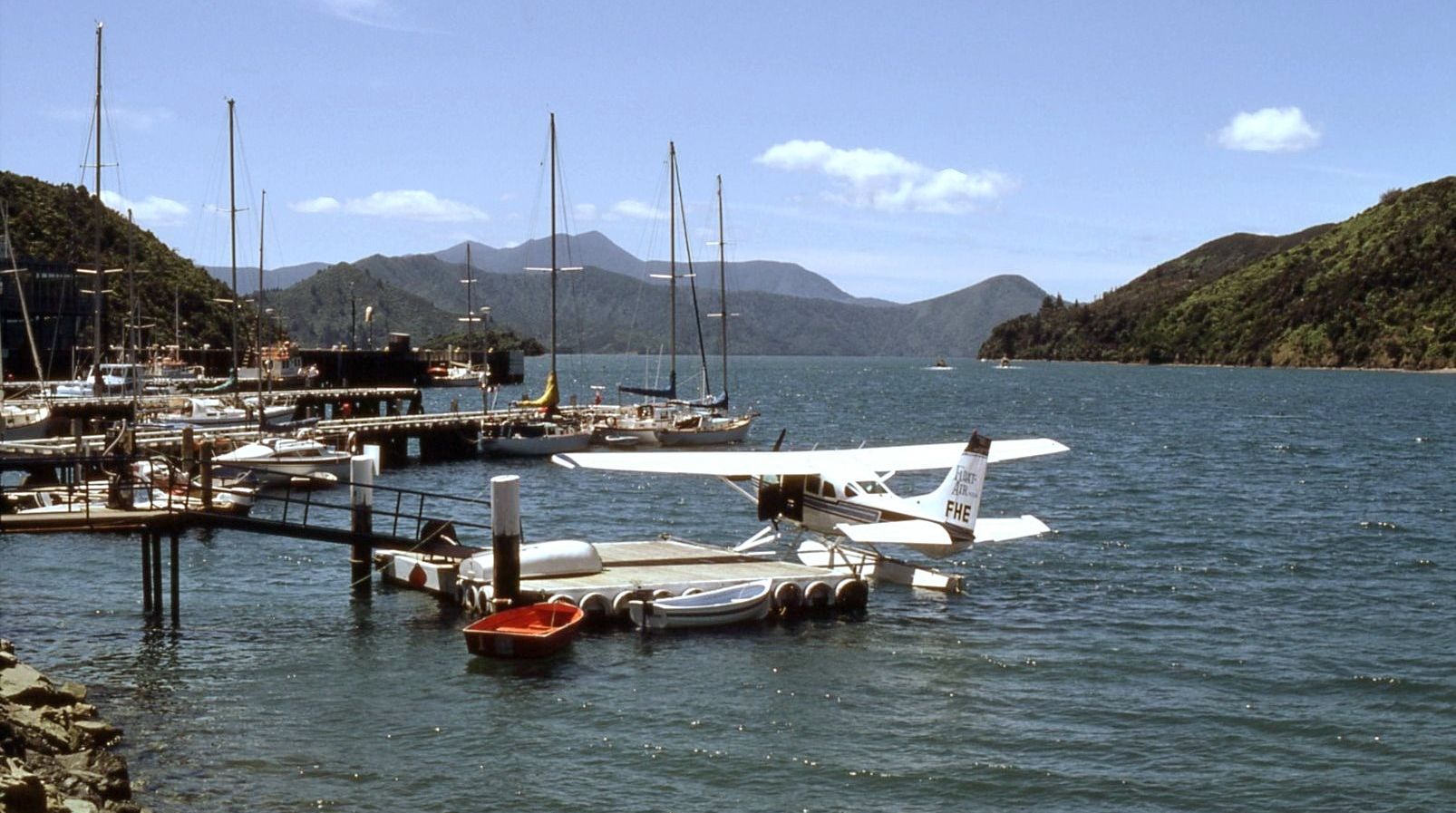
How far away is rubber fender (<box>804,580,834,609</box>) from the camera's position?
27672 mm

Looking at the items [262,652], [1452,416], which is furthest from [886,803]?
[1452,416]

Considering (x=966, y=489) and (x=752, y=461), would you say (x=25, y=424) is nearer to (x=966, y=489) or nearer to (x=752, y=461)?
(x=752, y=461)

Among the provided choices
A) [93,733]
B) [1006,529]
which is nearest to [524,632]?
[93,733]

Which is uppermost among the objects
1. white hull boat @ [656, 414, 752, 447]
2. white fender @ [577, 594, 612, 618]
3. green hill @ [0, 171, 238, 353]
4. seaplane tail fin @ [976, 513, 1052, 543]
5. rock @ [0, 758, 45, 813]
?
green hill @ [0, 171, 238, 353]

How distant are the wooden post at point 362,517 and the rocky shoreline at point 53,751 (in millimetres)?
9197

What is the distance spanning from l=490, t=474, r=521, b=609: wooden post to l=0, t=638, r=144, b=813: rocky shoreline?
7072 mm

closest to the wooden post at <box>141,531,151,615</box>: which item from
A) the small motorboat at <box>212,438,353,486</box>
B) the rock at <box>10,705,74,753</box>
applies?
the rock at <box>10,705,74,753</box>

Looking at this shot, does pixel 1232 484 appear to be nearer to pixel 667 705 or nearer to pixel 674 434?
pixel 674 434

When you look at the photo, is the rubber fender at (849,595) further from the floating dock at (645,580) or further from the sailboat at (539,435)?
the sailboat at (539,435)

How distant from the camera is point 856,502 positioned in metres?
29.5

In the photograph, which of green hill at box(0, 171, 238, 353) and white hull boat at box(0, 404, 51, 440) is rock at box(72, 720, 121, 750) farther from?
green hill at box(0, 171, 238, 353)

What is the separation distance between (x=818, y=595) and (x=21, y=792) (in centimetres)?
1690

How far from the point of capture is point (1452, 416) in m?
A: 99.7

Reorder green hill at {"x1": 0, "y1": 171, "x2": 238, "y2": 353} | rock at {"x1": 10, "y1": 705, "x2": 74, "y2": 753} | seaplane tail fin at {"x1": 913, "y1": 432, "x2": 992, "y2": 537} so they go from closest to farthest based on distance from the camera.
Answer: rock at {"x1": 10, "y1": 705, "x2": 74, "y2": 753} < seaplane tail fin at {"x1": 913, "y1": 432, "x2": 992, "y2": 537} < green hill at {"x1": 0, "y1": 171, "x2": 238, "y2": 353}
